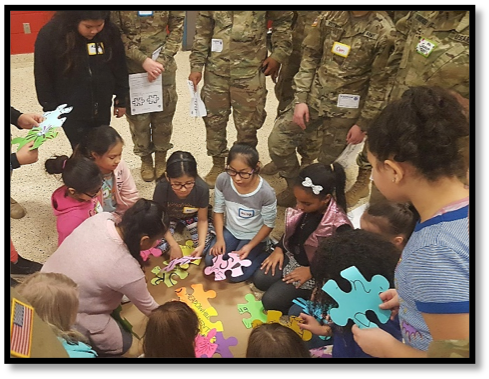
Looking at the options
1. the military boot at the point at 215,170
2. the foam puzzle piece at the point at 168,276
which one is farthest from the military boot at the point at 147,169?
the foam puzzle piece at the point at 168,276

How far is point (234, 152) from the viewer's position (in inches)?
85.8

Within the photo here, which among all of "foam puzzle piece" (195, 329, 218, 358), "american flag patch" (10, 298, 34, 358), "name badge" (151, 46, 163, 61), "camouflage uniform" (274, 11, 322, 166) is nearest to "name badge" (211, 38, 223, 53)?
"name badge" (151, 46, 163, 61)

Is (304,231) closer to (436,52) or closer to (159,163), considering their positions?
(436,52)

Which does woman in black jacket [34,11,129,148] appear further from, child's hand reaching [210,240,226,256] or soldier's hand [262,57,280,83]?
child's hand reaching [210,240,226,256]

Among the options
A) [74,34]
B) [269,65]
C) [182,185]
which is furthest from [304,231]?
[74,34]

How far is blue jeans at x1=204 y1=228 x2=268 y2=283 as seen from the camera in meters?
A: 2.23

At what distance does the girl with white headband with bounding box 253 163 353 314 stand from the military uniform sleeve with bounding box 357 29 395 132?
1.49ft

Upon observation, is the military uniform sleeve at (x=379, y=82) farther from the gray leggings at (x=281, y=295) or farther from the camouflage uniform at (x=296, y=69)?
the gray leggings at (x=281, y=295)

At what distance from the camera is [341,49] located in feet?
7.40

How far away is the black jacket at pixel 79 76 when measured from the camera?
2094mm

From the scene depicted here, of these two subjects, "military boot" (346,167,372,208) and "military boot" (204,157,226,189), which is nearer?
"military boot" (346,167,372,208)

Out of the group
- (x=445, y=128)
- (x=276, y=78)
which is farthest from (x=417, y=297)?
(x=276, y=78)
